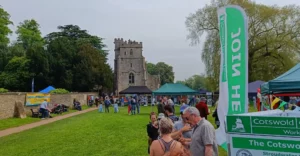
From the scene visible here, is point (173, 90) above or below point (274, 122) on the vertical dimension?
above

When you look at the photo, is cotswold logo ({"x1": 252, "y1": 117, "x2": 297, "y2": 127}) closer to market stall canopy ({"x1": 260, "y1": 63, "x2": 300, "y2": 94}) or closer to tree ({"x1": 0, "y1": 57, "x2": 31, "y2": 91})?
market stall canopy ({"x1": 260, "y1": 63, "x2": 300, "y2": 94})

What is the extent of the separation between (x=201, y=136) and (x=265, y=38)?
98.5 feet

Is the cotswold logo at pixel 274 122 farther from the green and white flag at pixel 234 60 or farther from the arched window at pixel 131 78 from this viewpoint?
the arched window at pixel 131 78

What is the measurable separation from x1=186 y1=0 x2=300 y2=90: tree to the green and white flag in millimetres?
25530

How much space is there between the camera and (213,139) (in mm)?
4648

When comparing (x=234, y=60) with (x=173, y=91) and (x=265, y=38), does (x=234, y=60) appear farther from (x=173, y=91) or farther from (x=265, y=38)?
(x=265, y=38)

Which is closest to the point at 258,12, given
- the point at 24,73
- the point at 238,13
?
the point at 238,13

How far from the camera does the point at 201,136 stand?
15.2 ft

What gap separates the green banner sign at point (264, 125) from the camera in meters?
3.02

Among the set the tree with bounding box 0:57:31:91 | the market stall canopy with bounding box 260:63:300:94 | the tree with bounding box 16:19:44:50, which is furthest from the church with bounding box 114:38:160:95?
the market stall canopy with bounding box 260:63:300:94

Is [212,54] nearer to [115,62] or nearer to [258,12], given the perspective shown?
[258,12]

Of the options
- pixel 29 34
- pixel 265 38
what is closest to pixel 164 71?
pixel 29 34

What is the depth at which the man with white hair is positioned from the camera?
4547 mm

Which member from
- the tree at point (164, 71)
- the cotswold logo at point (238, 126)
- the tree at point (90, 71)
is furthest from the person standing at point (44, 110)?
→ the tree at point (164, 71)
